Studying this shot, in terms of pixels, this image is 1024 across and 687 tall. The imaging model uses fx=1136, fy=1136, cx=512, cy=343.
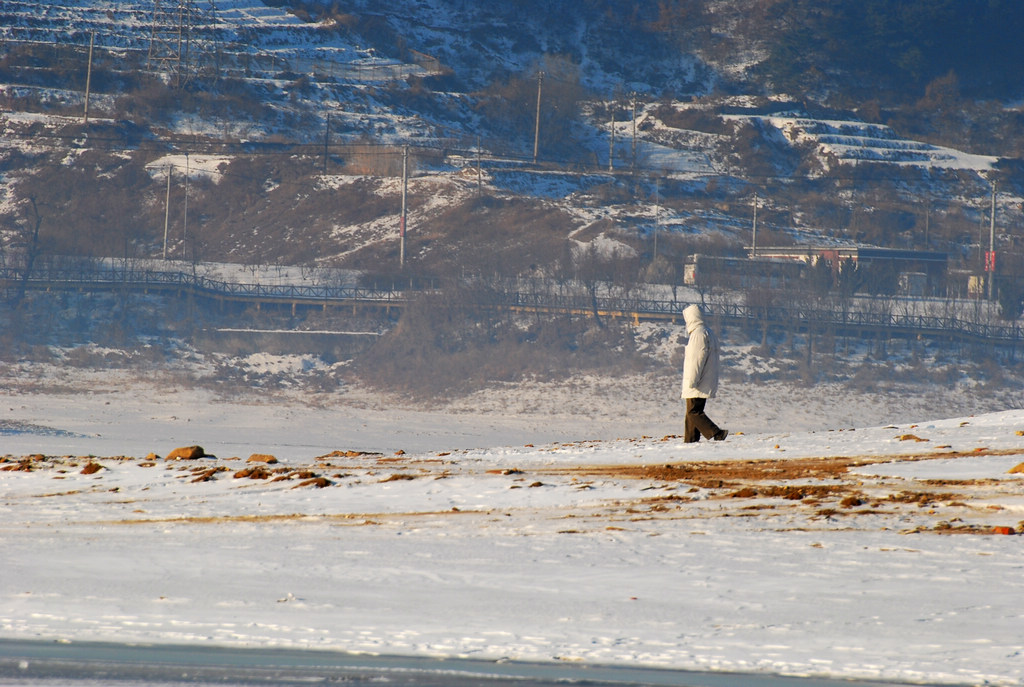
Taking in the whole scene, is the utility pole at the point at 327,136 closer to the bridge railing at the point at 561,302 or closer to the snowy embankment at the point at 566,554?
the bridge railing at the point at 561,302

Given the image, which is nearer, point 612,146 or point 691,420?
point 691,420

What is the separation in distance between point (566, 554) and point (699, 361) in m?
5.86

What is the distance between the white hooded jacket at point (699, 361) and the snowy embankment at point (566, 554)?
786 mm

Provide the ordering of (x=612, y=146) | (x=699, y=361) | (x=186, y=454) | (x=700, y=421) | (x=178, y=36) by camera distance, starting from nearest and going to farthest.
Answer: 1. (x=699, y=361)
2. (x=700, y=421)
3. (x=186, y=454)
4. (x=612, y=146)
5. (x=178, y=36)

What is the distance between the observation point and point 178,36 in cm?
13188

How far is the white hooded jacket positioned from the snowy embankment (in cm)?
79

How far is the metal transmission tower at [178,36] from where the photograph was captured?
119750 millimetres

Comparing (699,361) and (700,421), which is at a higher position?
(699,361)

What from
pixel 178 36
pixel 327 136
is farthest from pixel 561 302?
pixel 178 36

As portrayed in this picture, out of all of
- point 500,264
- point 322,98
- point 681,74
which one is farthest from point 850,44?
point 500,264

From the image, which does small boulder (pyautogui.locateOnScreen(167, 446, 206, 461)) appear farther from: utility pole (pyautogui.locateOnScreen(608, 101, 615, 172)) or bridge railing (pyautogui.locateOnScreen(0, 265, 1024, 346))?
utility pole (pyautogui.locateOnScreen(608, 101, 615, 172))

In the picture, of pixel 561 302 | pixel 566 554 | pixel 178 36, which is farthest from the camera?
pixel 178 36

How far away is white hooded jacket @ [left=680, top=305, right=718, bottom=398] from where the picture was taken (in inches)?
514

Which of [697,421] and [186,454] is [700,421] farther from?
[186,454]
